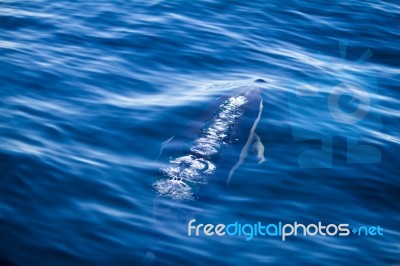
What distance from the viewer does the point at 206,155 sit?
861 centimetres

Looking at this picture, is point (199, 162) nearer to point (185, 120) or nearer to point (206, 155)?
point (206, 155)

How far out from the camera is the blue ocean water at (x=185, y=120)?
7.07 metres

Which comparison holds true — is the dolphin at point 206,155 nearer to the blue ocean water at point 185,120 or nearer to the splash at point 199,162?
the splash at point 199,162

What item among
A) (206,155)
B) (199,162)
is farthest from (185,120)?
(199,162)

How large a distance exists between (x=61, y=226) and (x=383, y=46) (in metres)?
9.08

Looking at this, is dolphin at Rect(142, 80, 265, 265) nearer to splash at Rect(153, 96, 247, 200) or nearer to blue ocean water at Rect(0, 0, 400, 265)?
splash at Rect(153, 96, 247, 200)

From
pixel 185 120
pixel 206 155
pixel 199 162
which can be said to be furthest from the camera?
pixel 185 120

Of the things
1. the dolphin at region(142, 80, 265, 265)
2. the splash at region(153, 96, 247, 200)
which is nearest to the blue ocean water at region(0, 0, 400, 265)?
the dolphin at region(142, 80, 265, 265)

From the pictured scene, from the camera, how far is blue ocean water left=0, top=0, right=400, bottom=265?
707cm

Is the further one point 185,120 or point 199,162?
point 185,120

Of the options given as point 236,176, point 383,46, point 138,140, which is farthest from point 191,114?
point 383,46

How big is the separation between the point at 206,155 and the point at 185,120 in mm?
1238

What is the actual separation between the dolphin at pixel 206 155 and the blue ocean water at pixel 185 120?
16 cm

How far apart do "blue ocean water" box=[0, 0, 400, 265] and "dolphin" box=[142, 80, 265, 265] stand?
0.16 m
